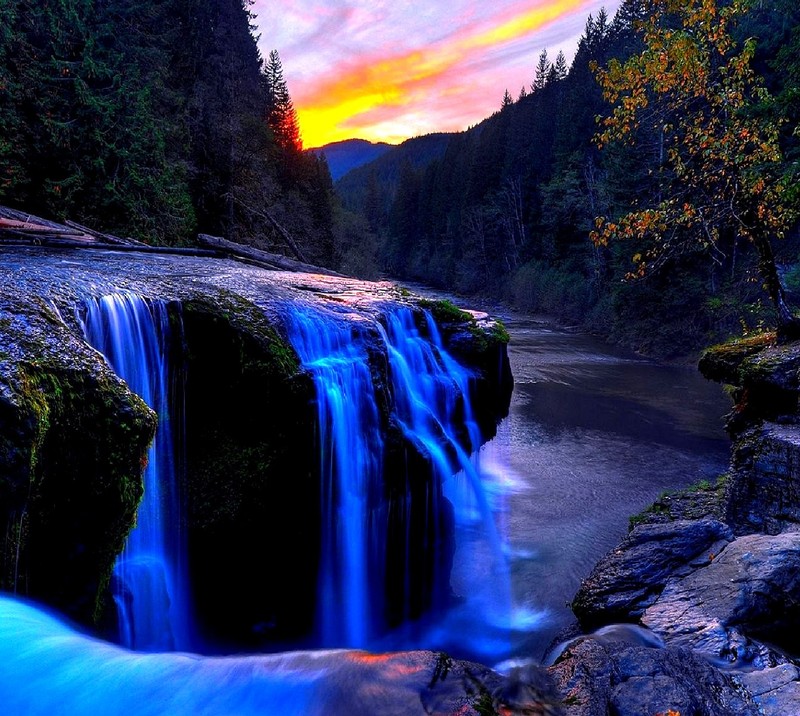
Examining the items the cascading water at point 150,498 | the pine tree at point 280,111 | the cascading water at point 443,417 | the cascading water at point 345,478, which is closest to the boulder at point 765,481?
the cascading water at point 443,417

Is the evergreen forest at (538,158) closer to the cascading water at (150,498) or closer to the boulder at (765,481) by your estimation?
the boulder at (765,481)

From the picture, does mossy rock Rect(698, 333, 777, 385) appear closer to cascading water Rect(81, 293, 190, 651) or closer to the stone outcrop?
the stone outcrop

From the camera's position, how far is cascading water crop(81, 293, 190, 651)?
15.1ft

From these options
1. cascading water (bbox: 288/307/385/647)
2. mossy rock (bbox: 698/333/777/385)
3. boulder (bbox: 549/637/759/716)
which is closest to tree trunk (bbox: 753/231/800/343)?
mossy rock (bbox: 698/333/777/385)

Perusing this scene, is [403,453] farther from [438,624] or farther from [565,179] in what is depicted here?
[565,179]

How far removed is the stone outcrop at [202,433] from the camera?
2.91 meters

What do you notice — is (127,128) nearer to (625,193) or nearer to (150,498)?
(150,498)

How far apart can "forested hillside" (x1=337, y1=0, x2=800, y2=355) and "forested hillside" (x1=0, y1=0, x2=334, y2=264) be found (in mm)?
13117

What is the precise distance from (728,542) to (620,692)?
133 inches

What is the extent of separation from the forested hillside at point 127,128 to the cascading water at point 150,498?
9886 mm

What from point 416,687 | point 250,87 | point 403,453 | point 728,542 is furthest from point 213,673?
point 250,87

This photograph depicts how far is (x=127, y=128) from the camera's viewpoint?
1471 centimetres

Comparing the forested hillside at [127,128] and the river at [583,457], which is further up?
the forested hillside at [127,128]

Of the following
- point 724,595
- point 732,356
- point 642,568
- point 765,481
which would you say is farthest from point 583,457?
Answer: point 724,595
